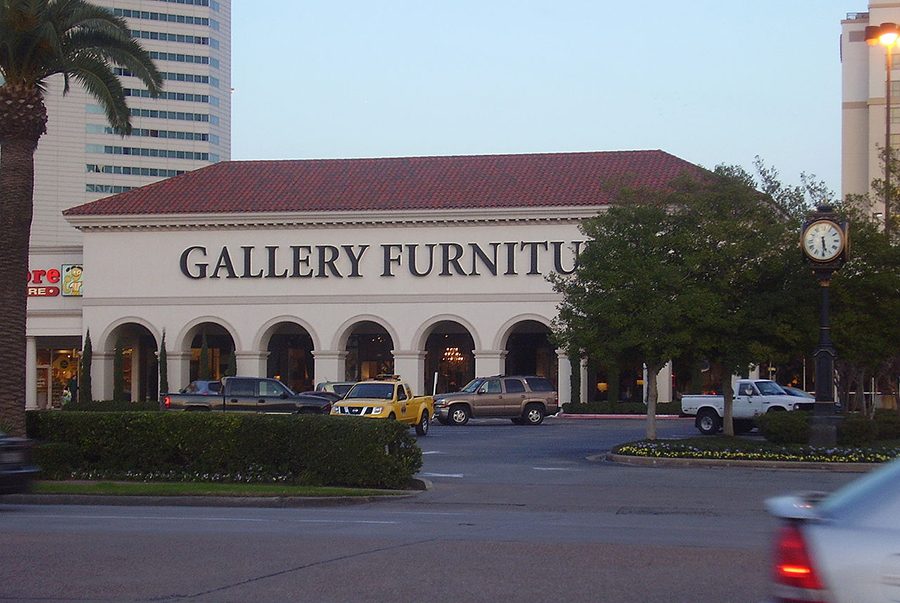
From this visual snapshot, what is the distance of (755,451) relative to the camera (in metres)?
26.8

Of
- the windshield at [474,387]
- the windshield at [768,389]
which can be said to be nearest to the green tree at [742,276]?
the windshield at [768,389]

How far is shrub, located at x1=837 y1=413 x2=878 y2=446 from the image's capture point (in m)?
27.3

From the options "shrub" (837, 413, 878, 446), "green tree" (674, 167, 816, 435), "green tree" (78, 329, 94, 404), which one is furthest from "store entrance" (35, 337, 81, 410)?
"shrub" (837, 413, 878, 446)

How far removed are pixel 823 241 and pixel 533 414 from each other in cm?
2056

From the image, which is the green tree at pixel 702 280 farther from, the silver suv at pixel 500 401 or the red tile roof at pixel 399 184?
the red tile roof at pixel 399 184

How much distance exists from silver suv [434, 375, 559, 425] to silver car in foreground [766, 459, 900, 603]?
127 feet

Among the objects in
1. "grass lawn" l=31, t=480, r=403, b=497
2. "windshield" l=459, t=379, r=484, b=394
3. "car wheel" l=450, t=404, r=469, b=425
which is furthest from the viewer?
"windshield" l=459, t=379, r=484, b=394

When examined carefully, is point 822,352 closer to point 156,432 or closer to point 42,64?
point 156,432

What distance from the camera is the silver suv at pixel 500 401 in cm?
4441

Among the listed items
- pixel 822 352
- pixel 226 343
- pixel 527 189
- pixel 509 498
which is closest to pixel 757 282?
pixel 822 352

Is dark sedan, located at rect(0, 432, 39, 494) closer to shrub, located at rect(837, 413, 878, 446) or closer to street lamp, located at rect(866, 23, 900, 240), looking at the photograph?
shrub, located at rect(837, 413, 878, 446)

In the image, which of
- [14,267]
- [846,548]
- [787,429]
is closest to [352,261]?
[787,429]

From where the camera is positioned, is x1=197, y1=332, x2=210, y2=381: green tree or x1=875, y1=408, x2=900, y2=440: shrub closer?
x1=875, y1=408, x2=900, y2=440: shrub

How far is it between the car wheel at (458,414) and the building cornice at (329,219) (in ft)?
43.7
